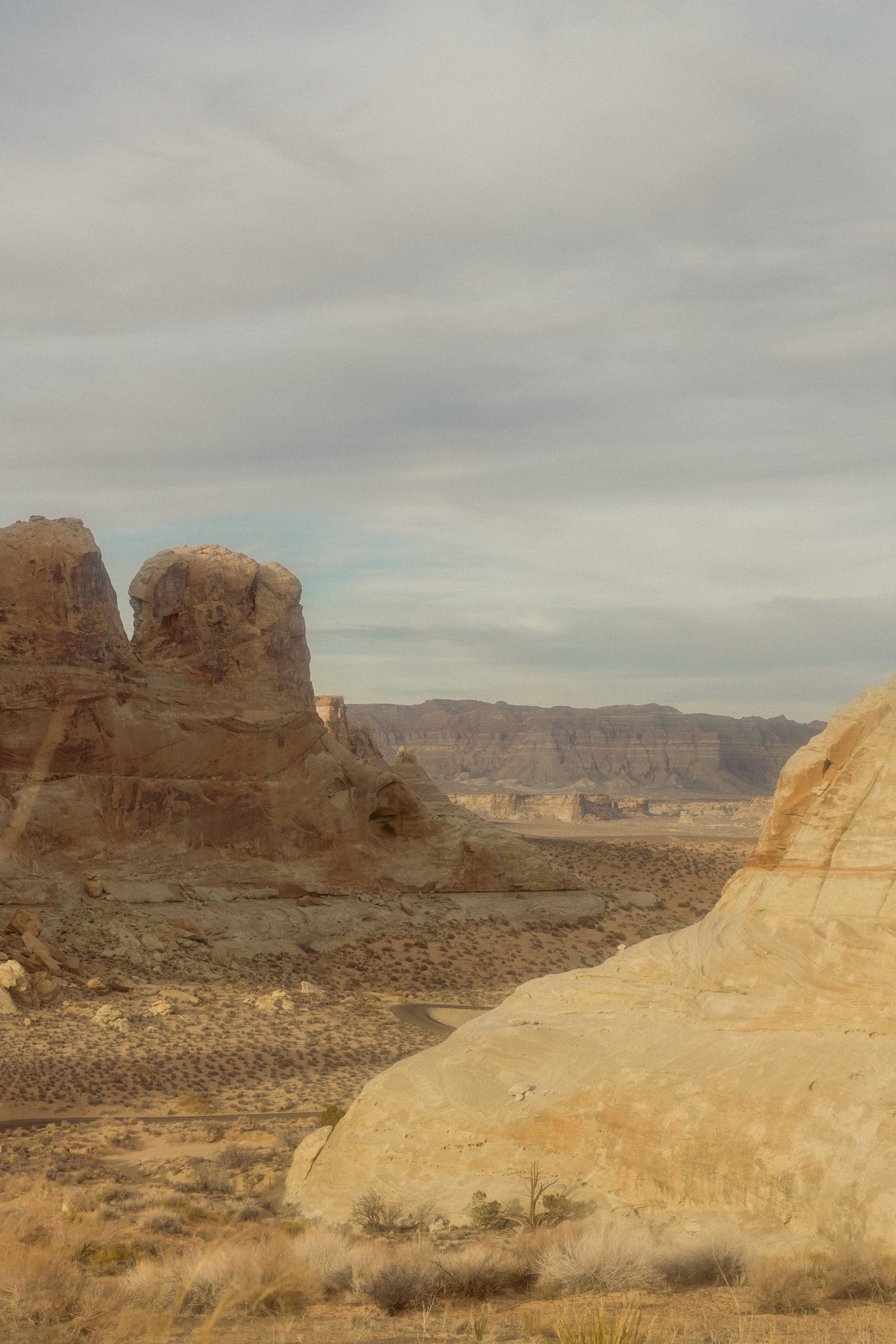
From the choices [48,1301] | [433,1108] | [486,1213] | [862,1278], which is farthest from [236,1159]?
[862,1278]

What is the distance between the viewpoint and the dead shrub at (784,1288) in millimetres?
9750

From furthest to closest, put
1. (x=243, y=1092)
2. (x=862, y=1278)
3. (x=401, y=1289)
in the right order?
1. (x=243, y=1092)
2. (x=401, y=1289)
3. (x=862, y=1278)

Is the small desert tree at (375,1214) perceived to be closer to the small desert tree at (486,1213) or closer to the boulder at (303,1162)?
the small desert tree at (486,1213)

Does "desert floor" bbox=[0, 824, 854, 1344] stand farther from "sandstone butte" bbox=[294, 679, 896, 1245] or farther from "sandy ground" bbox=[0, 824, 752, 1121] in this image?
"sandstone butte" bbox=[294, 679, 896, 1245]

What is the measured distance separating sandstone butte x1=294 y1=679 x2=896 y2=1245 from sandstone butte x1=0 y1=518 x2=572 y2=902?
1019 inches

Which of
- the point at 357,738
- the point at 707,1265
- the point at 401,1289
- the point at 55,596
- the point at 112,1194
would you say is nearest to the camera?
the point at 401,1289

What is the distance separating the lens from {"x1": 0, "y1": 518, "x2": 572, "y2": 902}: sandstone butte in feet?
128

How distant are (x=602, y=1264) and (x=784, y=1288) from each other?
5.98 ft

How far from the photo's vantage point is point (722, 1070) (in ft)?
42.8

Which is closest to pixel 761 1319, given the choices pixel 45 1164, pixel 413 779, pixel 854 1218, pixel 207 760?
pixel 854 1218

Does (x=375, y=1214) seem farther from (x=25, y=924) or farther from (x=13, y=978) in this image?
(x=25, y=924)

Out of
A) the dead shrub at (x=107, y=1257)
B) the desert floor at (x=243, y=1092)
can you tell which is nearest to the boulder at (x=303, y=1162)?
the desert floor at (x=243, y=1092)

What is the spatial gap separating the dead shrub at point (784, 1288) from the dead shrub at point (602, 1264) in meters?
0.99

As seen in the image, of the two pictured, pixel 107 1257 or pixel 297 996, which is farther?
pixel 297 996
